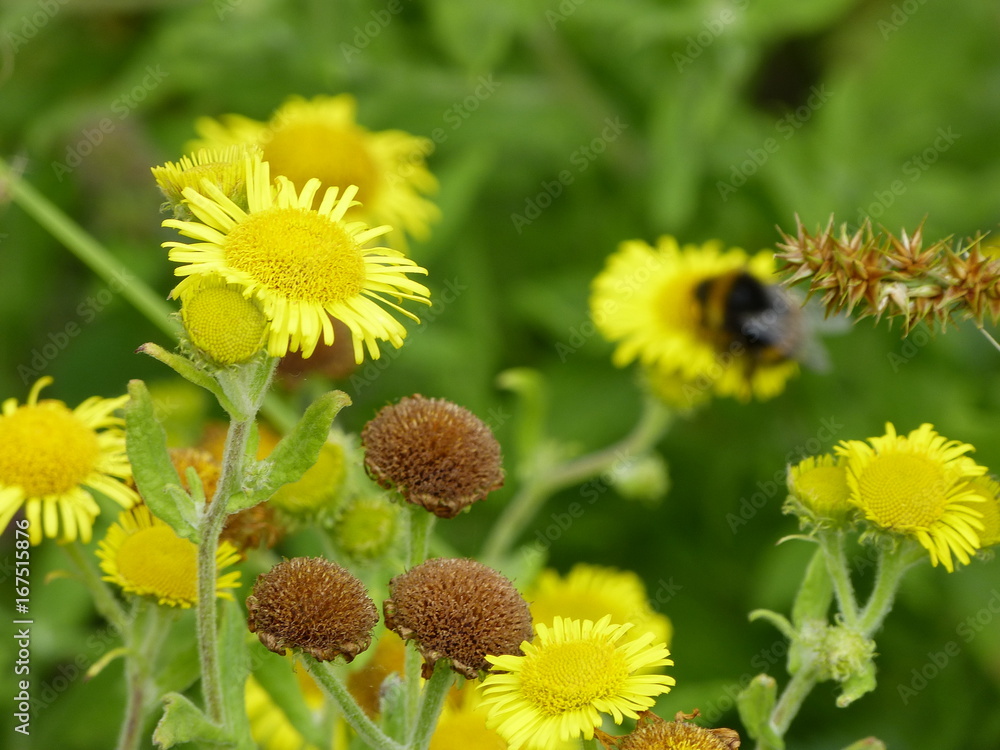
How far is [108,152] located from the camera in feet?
12.4

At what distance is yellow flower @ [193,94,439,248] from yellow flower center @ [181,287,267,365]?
1.85 m

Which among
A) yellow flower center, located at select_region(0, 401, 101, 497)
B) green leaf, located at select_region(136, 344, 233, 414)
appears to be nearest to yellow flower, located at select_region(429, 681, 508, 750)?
green leaf, located at select_region(136, 344, 233, 414)

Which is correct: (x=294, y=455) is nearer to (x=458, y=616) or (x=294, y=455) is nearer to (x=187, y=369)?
(x=187, y=369)

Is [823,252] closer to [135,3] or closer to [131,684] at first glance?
[131,684]

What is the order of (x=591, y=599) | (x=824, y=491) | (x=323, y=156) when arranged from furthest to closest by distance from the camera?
1. (x=323, y=156)
2. (x=591, y=599)
3. (x=824, y=491)

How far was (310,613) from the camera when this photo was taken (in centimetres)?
157

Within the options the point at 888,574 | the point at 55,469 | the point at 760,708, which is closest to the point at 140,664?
→ the point at 55,469

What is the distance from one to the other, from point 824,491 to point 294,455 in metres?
0.83

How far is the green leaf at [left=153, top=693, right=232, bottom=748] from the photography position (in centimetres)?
153

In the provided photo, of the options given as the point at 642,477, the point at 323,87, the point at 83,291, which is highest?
the point at 323,87

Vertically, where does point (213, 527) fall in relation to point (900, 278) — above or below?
below

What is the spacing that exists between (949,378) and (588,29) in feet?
6.33

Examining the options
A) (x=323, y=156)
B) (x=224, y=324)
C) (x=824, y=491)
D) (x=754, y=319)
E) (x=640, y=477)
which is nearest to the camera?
(x=224, y=324)

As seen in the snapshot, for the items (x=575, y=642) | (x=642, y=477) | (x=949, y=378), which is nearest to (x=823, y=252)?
(x=575, y=642)
